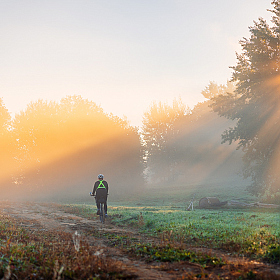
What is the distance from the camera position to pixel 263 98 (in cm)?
2855

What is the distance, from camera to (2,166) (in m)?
48.0

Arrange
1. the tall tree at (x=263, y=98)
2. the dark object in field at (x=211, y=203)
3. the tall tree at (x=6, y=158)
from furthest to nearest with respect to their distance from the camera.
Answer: the tall tree at (x=6, y=158) → the tall tree at (x=263, y=98) → the dark object in field at (x=211, y=203)

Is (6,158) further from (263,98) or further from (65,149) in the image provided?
(263,98)

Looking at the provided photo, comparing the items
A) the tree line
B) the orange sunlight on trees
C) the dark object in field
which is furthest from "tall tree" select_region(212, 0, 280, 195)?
the orange sunlight on trees

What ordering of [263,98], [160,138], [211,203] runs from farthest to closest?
[160,138] < [263,98] < [211,203]

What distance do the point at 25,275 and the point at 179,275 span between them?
307 cm

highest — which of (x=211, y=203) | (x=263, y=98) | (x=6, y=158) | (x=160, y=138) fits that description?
(x=160, y=138)

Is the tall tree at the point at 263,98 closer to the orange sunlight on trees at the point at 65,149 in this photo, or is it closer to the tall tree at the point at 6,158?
the orange sunlight on trees at the point at 65,149

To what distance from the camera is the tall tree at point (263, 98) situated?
27141 mm

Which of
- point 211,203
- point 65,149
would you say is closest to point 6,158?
point 65,149

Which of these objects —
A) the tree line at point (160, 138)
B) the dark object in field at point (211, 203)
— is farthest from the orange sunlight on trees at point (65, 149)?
the dark object in field at point (211, 203)

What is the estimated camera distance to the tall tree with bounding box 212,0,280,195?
27.1 metres

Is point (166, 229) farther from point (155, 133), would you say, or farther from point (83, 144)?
point (155, 133)

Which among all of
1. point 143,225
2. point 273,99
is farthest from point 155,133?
point 143,225
